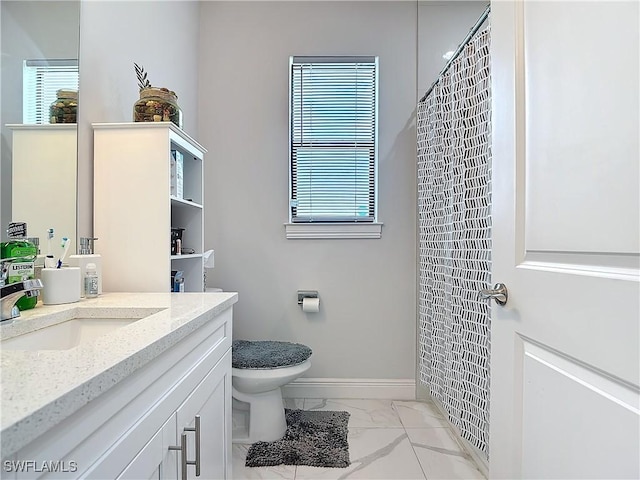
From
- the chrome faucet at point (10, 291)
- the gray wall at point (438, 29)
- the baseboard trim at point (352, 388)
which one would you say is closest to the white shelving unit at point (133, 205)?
the chrome faucet at point (10, 291)

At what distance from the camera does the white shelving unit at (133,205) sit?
4.87 feet

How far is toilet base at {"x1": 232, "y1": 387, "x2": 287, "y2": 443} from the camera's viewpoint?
1.96 m

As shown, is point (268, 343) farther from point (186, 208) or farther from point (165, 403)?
point (165, 403)

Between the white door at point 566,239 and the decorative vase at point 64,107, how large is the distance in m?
1.32

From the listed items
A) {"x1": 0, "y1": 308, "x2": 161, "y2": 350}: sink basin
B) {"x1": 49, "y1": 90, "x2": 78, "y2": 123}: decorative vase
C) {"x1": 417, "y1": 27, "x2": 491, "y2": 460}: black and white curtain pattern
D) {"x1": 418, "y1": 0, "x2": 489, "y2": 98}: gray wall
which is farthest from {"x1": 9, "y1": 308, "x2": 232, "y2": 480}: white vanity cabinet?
{"x1": 418, "y1": 0, "x2": 489, "y2": 98}: gray wall

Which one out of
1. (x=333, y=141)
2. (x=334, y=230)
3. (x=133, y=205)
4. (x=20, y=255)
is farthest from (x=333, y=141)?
(x=20, y=255)

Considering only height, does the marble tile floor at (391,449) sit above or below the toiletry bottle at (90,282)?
below

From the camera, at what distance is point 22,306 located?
40.9 inches

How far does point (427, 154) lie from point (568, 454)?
5.72ft

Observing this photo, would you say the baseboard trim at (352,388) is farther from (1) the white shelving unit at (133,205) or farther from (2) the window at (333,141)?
(1) the white shelving unit at (133,205)

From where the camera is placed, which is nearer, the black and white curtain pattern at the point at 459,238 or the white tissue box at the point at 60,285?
the white tissue box at the point at 60,285

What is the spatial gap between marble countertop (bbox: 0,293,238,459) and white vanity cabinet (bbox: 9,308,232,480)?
1.1 inches

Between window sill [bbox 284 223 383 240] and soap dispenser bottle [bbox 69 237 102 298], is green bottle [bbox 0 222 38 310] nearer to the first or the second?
soap dispenser bottle [bbox 69 237 102 298]

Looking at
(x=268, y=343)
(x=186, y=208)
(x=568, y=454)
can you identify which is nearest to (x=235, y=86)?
(x=186, y=208)
